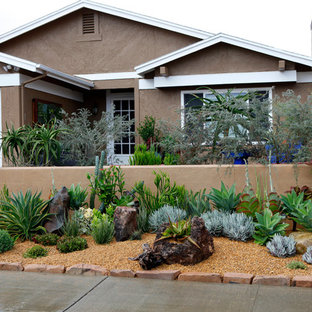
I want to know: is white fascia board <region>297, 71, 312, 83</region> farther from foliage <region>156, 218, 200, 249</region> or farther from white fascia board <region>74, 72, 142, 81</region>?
foliage <region>156, 218, 200, 249</region>

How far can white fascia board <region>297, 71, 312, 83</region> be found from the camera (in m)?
12.5

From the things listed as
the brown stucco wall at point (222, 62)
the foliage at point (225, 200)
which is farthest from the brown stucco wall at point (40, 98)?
the foliage at point (225, 200)

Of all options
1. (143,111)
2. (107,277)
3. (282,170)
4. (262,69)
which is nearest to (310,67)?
(262,69)

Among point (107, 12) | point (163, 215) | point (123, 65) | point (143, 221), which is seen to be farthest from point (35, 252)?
point (107, 12)

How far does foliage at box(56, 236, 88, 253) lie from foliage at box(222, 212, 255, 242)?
6.80 feet

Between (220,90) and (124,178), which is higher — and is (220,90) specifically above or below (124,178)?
above

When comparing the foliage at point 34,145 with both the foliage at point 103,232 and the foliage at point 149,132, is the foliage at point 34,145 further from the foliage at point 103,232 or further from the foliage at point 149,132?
the foliage at point 149,132

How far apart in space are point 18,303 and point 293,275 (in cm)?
310

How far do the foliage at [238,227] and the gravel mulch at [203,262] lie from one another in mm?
100

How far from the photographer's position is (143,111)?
13547 millimetres

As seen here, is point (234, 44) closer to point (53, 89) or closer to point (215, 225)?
point (53, 89)

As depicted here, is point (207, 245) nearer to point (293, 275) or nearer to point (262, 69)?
point (293, 275)

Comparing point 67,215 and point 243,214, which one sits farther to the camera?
point 67,215

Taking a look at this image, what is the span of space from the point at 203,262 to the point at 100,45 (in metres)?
10.3
